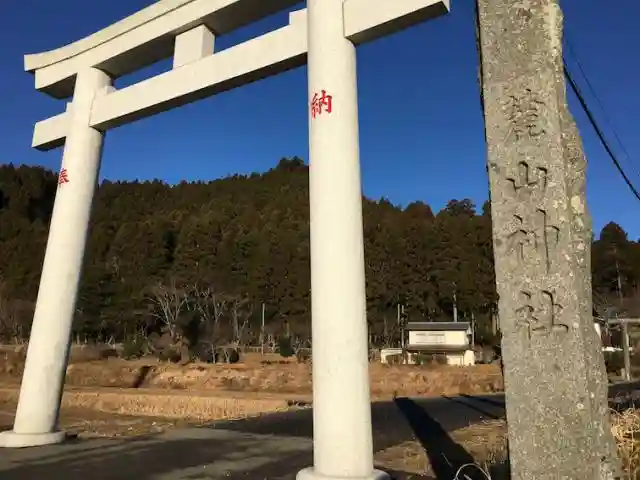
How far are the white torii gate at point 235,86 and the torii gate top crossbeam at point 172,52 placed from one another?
0.01m

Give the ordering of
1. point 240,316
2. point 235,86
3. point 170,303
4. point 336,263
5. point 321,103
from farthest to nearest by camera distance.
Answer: point 240,316, point 170,303, point 235,86, point 321,103, point 336,263

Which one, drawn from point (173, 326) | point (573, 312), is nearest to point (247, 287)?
point (173, 326)

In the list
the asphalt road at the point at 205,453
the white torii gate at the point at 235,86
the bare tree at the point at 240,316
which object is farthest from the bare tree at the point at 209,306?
the white torii gate at the point at 235,86

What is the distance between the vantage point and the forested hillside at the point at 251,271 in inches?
1636

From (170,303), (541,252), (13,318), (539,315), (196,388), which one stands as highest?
(170,303)

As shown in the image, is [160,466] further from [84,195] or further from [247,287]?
[247,287]

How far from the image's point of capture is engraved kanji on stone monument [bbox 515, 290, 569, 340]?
8.89ft

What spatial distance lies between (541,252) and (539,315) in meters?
0.33

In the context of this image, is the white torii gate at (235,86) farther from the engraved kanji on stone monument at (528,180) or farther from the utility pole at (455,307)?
the utility pole at (455,307)

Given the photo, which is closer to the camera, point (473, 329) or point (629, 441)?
point (629, 441)

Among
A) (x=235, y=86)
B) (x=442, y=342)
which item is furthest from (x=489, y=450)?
(x=442, y=342)

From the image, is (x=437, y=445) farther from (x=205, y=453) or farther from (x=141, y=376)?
(x=141, y=376)

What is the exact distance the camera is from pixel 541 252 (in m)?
2.80

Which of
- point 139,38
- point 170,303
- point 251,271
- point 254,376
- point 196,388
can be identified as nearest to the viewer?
point 139,38
